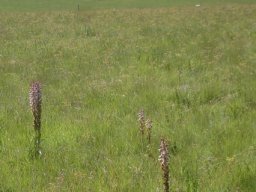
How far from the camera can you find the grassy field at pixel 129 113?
20.4 ft

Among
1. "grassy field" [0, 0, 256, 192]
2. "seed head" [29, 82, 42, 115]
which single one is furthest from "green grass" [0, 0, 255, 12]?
"seed head" [29, 82, 42, 115]

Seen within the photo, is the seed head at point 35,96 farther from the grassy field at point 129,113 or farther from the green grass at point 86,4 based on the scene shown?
the green grass at point 86,4

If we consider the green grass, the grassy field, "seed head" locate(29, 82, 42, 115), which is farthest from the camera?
the green grass

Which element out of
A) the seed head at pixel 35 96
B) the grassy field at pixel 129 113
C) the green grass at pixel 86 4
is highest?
the seed head at pixel 35 96

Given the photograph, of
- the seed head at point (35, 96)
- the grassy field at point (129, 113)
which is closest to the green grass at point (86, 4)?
the grassy field at point (129, 113)

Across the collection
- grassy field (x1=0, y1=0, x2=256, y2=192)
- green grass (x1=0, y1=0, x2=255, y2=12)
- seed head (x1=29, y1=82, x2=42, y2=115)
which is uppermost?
seed head (x1=29, y1=82, x2=42, y2=115)

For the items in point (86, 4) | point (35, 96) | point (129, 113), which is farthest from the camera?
point (86, 4)

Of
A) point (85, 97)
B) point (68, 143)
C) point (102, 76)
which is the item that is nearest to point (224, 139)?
point (68, 143)

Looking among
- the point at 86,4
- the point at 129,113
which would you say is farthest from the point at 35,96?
the point at 86,4

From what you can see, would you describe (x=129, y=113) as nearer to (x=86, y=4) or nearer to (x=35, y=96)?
(x=35, y=96)

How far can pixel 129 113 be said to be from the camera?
9383 mm

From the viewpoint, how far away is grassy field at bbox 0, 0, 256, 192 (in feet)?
20.4

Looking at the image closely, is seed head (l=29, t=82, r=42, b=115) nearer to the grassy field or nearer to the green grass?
the grassy field

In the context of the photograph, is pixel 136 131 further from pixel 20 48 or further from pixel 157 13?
pixel 157 13
